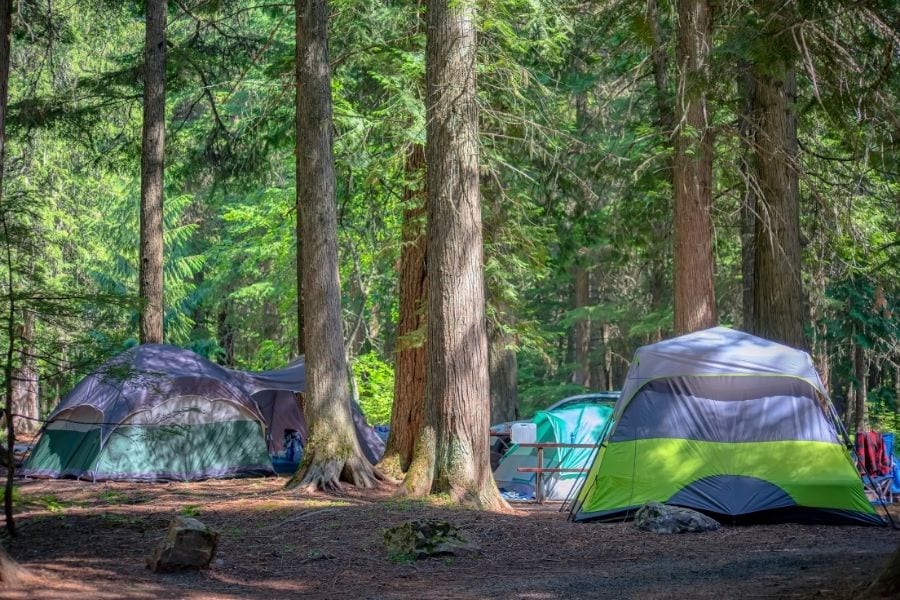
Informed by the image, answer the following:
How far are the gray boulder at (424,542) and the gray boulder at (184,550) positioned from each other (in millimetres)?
1399

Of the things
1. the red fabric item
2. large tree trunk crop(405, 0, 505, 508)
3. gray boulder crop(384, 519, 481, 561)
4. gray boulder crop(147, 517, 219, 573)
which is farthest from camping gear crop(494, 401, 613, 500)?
gray boulder crop(147, 517, 219, 573)

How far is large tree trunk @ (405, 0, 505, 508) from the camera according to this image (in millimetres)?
8977

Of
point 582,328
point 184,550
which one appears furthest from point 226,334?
point 184,550

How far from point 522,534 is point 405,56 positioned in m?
6.47

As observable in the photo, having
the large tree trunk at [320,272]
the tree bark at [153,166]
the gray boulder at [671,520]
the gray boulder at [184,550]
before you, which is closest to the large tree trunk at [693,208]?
the gray boulder at [671,520]

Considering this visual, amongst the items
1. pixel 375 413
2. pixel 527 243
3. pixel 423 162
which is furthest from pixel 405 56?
pixel 375 413

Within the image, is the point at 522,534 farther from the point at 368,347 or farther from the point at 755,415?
the point at 368,347

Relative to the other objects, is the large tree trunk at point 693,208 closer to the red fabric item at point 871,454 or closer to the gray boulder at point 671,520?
the red fabric item at point 871,454

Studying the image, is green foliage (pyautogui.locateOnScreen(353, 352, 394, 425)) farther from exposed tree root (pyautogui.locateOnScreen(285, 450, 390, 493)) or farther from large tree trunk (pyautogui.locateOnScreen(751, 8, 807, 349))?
large tree trunk (pyautogui.locateOnScreen(751, 8, 807, 349))

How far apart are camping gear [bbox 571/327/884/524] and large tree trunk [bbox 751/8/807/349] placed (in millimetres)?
1582

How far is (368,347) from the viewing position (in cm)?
2850

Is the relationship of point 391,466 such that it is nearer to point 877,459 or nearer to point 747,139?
point 877,459

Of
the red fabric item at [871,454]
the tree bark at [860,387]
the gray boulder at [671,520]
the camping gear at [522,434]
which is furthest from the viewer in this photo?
the tree bark at [860,387]

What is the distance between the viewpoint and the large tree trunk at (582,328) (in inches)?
1062
